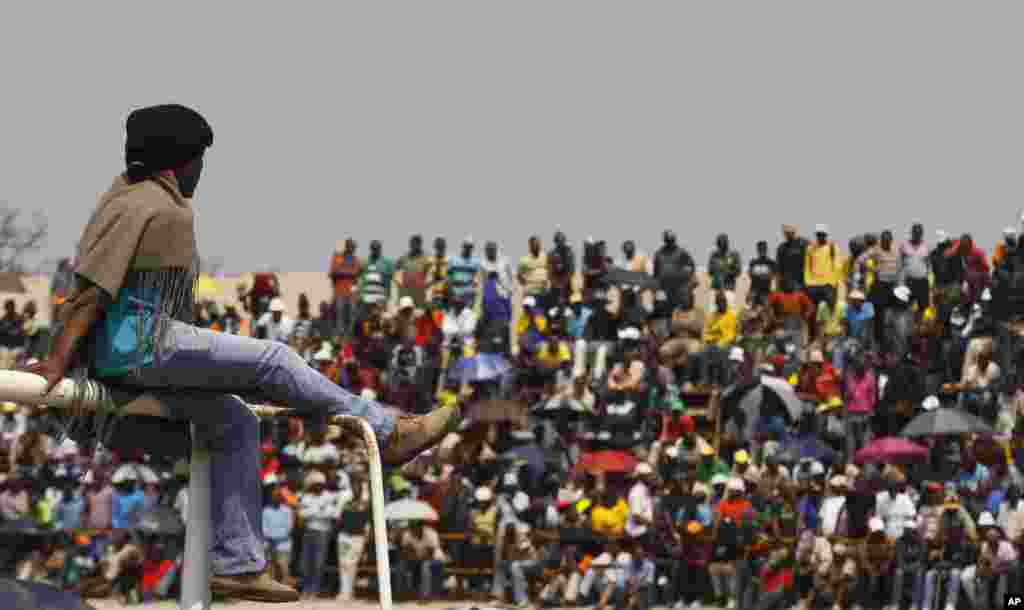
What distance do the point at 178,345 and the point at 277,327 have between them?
24165 mm

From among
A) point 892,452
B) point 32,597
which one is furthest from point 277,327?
point 32,597

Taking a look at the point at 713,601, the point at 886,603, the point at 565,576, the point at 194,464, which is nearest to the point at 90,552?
the point at 565,576

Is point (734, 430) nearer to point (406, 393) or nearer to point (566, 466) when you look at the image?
point (566, 466)

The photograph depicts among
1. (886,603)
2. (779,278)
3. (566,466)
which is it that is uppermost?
(779,278)

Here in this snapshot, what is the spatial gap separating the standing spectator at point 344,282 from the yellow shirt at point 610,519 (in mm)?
7513

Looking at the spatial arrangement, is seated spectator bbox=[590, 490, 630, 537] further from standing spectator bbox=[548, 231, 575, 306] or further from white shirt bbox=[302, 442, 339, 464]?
standing spectator bbox=[548, 231, 575, 306]

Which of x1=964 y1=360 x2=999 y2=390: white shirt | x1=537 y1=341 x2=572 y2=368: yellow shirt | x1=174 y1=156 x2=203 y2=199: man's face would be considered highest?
x1=537 y1=341 x2=572 y2=368: yellow shirt

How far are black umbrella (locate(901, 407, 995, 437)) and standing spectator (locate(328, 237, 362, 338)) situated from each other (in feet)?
28.8

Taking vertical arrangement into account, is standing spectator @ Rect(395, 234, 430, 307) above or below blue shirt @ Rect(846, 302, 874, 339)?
above

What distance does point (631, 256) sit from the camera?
96.1 feet

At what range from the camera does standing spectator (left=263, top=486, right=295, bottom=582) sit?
2269cm

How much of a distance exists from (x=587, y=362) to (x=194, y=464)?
22.6m

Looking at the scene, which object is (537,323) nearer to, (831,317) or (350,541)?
(831,317)

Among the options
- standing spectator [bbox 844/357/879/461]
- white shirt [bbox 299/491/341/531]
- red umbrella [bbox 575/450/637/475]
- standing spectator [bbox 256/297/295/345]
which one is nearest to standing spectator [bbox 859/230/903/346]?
standing spectator [bbox 844/357/879/461]
